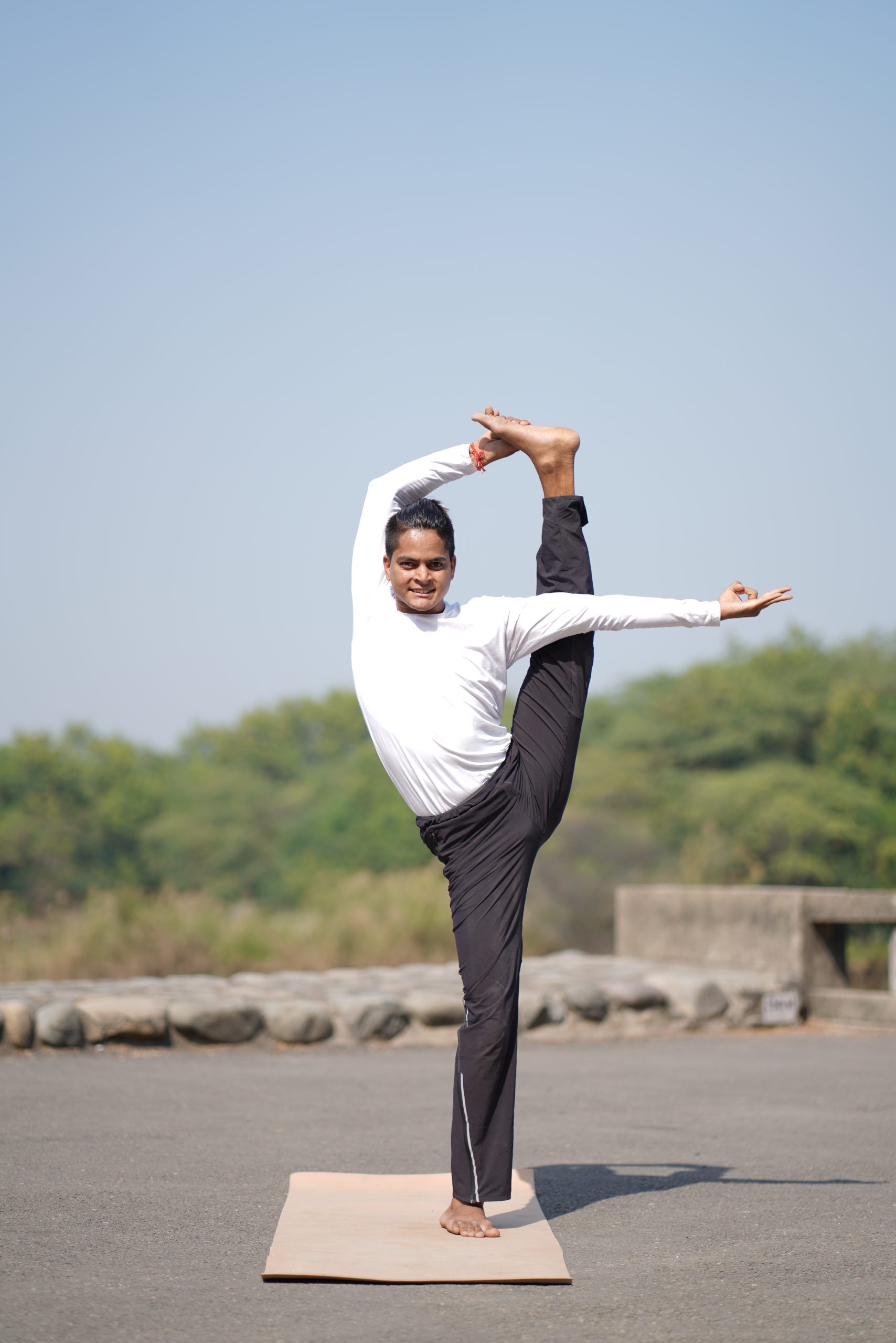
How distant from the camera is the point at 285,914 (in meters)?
15.7

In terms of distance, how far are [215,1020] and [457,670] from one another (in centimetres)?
488

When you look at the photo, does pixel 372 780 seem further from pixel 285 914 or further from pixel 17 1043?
pixel 17 1043

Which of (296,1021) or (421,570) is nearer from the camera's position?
(421,570)

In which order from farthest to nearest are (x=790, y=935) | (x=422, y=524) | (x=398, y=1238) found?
(x=790, y=935), (x=422, y=524), (x=398, y=1238)

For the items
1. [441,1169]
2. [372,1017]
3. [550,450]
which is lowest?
[372,1017]

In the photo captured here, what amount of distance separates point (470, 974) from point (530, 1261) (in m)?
0.79

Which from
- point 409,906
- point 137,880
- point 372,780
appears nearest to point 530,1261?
point 409,906

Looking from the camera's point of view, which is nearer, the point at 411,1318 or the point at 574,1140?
the point at 411,1318

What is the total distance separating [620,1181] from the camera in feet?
15.6

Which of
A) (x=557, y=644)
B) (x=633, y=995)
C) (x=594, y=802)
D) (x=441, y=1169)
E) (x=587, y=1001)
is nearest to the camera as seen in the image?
(x=557, y=644)

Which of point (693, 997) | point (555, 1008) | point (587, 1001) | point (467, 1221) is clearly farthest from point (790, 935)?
point (467, 1221)

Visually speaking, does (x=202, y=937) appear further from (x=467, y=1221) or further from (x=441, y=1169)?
(x=467, y=1221)

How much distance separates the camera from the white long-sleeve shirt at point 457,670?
395 cm

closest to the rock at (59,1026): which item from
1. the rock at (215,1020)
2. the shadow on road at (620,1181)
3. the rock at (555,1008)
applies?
the rock at (215,1020)
